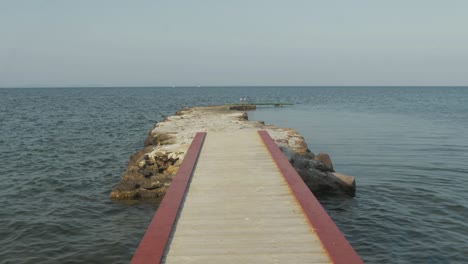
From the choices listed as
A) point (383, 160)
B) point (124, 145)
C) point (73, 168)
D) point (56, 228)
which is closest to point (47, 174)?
point (73, 168)

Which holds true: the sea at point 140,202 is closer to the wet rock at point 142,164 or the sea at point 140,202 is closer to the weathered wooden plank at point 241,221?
the wet rock at point 142,164

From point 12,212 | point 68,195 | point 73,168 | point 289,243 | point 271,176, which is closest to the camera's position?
point 289,243

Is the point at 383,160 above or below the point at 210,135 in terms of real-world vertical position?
below

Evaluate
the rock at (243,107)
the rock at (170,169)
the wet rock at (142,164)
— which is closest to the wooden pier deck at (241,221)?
the rock at (170,169)

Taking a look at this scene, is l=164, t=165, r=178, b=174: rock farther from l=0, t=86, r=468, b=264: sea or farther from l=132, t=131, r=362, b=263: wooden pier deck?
l=132, t=131, r=362, b=263: wooden pier deck

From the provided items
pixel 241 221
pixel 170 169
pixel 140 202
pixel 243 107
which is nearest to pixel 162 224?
pixel 241 221

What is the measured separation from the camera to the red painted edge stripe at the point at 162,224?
5.98 m

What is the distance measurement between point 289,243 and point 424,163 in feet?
53.5

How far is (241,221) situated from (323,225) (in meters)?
1.37

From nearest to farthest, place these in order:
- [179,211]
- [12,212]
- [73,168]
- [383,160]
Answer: [179,211] < [12,212] < [73,168] < [383,160]

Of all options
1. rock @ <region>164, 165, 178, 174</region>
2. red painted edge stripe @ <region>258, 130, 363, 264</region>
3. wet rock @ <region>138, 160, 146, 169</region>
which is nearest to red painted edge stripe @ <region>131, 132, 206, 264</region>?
red painted edge stripe @ <region>258, 130, 363, 264</region>

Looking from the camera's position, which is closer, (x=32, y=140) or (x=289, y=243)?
(x=289, y=243)

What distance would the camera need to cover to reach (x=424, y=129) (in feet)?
117

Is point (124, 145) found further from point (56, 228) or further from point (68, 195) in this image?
point (56, 228)
